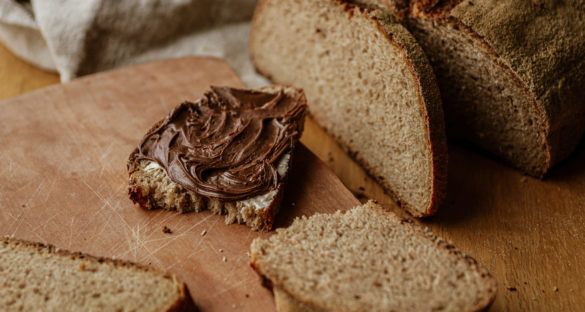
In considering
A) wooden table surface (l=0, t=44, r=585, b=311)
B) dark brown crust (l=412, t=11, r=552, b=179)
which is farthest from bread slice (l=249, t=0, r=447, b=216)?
dark brown crust (l=412, t=11, r=552, b=179)

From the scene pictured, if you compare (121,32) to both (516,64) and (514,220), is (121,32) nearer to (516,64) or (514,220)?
(516,64)

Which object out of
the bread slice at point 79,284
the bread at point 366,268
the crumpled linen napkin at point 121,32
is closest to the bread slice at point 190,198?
the bread at point 366,268

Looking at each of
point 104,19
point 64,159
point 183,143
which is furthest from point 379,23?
point 104,19

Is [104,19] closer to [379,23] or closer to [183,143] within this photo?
[183,143]

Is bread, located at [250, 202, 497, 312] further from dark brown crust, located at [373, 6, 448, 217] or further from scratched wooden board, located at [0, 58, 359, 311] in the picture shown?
dark brown crust, located at [373, 6, 448, 217]

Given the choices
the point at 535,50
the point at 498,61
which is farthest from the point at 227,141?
the point at 535,50
